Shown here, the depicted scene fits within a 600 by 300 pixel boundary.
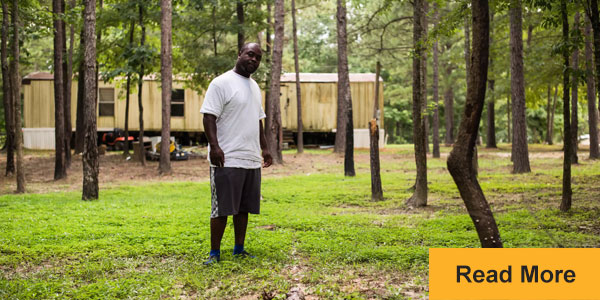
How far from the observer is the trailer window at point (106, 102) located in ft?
90.4

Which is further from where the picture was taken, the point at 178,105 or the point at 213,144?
the point at 178,105

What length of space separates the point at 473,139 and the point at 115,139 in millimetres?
24679

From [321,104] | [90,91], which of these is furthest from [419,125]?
[321,104]

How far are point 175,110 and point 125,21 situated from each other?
9654 millimetres

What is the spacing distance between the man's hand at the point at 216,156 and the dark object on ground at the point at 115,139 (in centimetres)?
2217

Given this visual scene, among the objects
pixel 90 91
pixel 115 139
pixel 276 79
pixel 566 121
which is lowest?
pixel 115 139

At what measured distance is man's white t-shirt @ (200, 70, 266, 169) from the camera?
4.97 metres

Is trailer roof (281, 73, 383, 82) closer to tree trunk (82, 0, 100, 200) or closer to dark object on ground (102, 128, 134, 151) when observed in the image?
dark object on ground (102, 128, 134, 151)

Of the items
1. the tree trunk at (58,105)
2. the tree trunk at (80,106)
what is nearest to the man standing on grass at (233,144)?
the tree trunk at (58,105)

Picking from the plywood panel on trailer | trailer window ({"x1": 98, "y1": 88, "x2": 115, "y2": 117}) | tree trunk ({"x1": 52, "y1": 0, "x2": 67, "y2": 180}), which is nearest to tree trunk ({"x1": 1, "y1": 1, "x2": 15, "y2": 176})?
tree trunk ({"x1": 52, "y1": 0, "x2": 67, "y2": 180})

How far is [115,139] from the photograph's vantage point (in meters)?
26.5

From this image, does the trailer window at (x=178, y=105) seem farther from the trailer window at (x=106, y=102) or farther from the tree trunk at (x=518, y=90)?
the tree trunk at (x=518, y=90)

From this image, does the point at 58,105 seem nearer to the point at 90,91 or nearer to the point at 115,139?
the point at 90,91

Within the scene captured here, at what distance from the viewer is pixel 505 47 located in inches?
880
